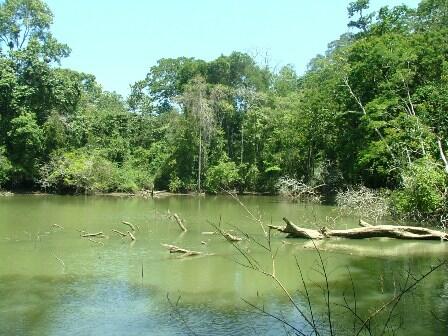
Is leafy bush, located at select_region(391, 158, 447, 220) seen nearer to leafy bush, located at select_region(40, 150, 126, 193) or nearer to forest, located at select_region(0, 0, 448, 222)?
forest, located at select_region(0, 0, 448, 222)

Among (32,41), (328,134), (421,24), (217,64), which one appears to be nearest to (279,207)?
(328,134)

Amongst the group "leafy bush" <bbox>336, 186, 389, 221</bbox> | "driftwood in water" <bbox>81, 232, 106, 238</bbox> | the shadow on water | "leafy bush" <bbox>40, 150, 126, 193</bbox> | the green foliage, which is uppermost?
the green foliage

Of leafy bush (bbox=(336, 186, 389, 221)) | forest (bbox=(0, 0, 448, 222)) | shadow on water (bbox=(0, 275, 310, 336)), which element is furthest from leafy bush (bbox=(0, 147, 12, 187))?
shadow on water (bbox=(0, 275, 310, 336))

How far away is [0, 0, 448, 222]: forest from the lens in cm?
2644

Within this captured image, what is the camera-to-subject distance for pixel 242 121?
144ft

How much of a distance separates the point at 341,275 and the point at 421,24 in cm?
2668

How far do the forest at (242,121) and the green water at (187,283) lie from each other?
7.72m

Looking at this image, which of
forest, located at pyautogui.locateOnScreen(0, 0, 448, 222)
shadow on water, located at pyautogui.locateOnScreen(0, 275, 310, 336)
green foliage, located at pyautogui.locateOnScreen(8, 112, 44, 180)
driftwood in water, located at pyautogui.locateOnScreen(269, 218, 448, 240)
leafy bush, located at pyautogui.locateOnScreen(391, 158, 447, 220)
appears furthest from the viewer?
green foliage, located at pyautogui.locateOnScreen(8, 112, 44, 180)

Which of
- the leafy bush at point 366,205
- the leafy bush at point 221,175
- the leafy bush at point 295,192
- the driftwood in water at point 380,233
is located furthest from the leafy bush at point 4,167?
the driftwood in water at point 380,233

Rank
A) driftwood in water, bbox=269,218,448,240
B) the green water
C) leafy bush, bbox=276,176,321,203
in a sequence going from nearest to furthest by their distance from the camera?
the green water, driftwood in water, bbox=269,218,448,240, leafy bush, bbox=276,176,321,203

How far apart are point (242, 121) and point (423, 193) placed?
88.1 feet

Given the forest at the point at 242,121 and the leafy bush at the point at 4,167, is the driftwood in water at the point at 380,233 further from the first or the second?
the leafy bush at the point at 4,167

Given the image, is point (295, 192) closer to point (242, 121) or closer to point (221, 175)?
point (221, 175)

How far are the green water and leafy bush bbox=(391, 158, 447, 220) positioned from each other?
2379 millimetres
